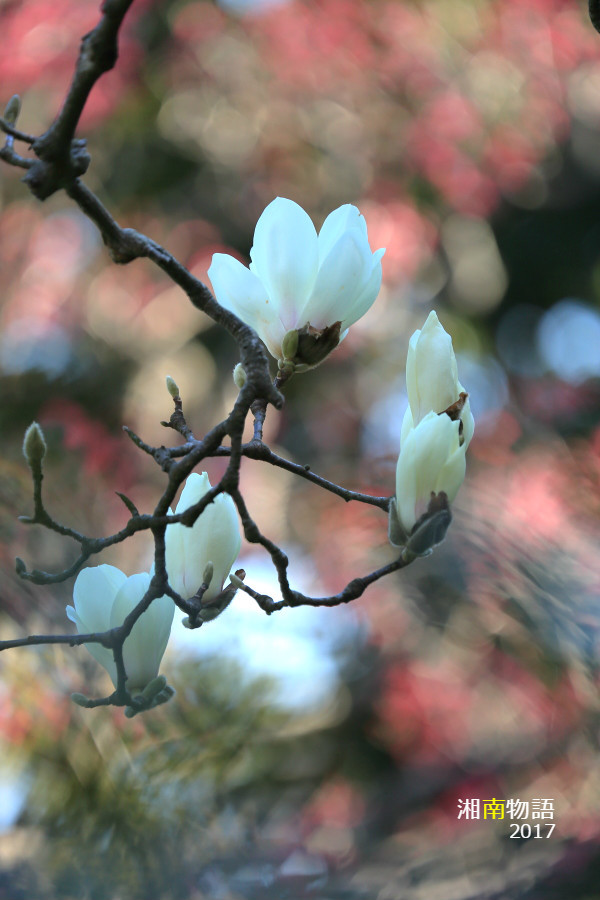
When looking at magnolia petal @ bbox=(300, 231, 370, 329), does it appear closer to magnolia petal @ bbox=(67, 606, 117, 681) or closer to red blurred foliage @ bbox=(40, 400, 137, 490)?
magnolia petal @ bbox=(67, 606, 117, 681)

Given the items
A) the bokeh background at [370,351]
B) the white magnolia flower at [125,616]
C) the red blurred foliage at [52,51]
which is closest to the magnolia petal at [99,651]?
the white magnolia flower at [125,616]

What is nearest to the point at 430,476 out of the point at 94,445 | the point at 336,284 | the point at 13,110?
the point at 336,284

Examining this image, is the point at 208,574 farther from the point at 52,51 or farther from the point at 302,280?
the point at 52,51

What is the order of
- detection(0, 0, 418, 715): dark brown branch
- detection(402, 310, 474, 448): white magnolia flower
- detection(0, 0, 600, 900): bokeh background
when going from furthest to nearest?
detection(0, 0, 600, 900): bokeh background, detection(402, 310, 474, 448): white magnolia flower, detection(0, 0, 418, 715): dark brown branch

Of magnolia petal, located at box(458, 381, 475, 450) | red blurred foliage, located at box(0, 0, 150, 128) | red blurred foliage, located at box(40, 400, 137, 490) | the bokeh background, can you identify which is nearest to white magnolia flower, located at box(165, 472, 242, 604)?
magnolia petal, located at box(458, 381, 475, 450)

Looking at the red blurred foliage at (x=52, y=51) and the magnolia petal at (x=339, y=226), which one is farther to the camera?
the red blurred foliage at (x=52, y=51)

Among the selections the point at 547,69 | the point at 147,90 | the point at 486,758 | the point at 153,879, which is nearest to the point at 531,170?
the point at 547,69

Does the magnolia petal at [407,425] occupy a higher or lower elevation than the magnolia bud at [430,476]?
higher

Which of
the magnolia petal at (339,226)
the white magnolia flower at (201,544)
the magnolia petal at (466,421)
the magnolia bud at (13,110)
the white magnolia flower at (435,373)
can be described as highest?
the magnolia bud at (13,110)

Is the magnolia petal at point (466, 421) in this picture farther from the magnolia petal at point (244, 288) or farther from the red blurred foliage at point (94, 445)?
the red blurred foliage at point (94, 445)
